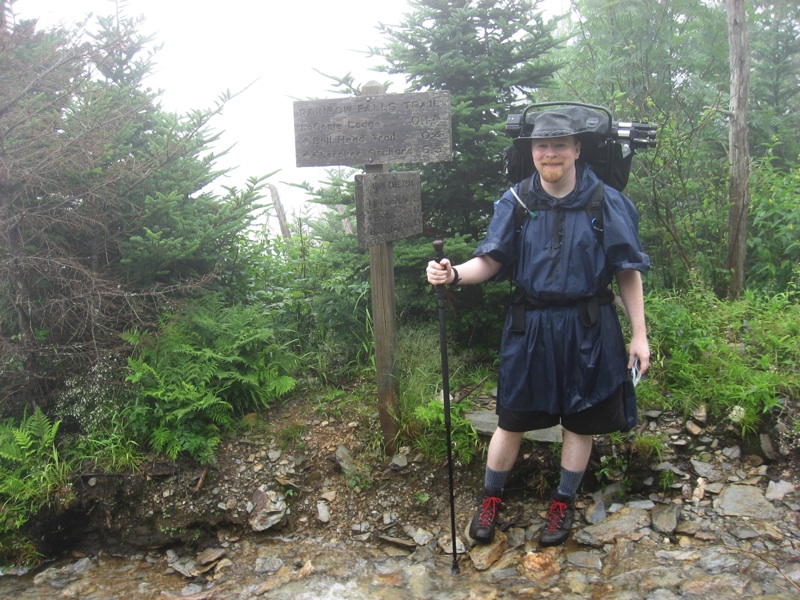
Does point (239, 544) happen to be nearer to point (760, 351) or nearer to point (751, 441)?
point (751, 441)

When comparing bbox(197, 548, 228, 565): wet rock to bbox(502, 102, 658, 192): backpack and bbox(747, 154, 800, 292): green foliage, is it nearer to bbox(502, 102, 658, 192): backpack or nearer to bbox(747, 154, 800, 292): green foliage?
bbox(502, 102, 658, 192): backpack

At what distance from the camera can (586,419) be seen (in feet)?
11.0

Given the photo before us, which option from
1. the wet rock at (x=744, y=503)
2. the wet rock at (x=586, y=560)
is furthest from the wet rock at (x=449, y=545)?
the wet rock at (x=744, y=503)

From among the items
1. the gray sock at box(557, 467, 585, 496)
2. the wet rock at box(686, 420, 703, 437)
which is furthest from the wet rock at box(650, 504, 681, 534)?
the wet rock at box(686, 420, 703, 437)

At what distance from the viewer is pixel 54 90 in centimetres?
463

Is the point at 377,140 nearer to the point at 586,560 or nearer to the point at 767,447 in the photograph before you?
the point at 586,560

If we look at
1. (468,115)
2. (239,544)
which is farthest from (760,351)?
(239,544)

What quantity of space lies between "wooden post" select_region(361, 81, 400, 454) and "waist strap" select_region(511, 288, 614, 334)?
3.55 ft

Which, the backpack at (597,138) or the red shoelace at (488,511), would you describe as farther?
the red shoelace at (488,511)

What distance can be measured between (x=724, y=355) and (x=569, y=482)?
1863 millimetres

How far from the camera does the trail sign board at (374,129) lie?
13.1 ft

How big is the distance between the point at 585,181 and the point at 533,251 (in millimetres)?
471

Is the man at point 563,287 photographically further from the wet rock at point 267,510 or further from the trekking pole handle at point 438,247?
the wet rock at point 267,510

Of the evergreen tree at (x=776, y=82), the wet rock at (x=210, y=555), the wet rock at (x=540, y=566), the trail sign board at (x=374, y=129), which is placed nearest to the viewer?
the wet rock at (x=540, y=566)
